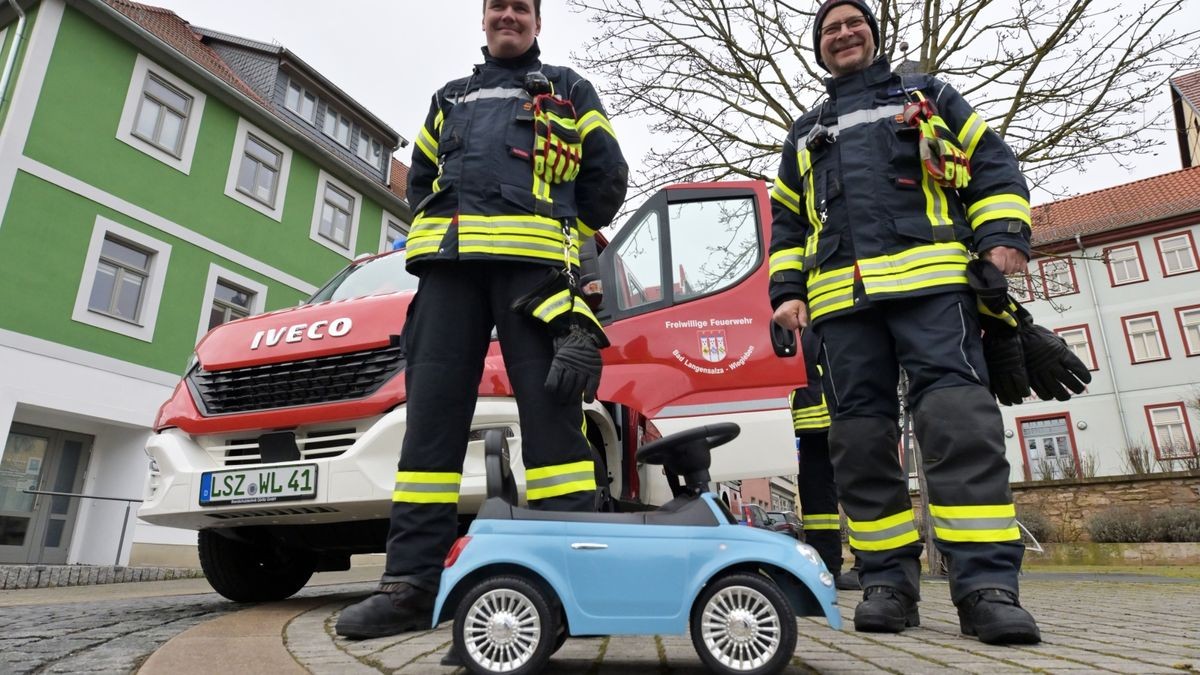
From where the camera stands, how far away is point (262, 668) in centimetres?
179

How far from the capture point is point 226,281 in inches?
535

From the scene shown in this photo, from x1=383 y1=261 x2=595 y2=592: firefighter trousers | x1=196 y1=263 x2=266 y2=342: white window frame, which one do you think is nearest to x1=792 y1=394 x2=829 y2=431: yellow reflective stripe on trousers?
x1=383 y1=261 x2=595 y2=592: firefighter trousers

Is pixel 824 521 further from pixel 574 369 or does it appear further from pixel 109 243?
pixel 109 243

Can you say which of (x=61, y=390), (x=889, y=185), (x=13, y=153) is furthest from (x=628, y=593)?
(x=13, y=153)

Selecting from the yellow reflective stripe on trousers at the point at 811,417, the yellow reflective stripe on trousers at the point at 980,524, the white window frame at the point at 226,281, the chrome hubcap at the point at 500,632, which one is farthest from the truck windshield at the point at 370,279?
the white window frame at the point at 226,281

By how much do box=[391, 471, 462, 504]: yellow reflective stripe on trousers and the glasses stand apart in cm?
219

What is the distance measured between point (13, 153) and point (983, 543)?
41.2ft

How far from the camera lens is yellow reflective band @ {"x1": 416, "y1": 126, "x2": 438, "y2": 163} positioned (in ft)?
8.63

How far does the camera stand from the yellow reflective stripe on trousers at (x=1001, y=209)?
2.42 meters

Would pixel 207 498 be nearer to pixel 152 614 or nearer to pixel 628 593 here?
pixel 152 614

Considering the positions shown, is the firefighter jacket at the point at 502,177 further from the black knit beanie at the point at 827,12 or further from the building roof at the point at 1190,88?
the building roof at the point at 1190,88

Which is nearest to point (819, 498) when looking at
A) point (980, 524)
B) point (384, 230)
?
point (980, 524)

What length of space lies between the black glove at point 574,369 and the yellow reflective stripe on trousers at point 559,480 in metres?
0.19

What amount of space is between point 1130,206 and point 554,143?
30.6 m
